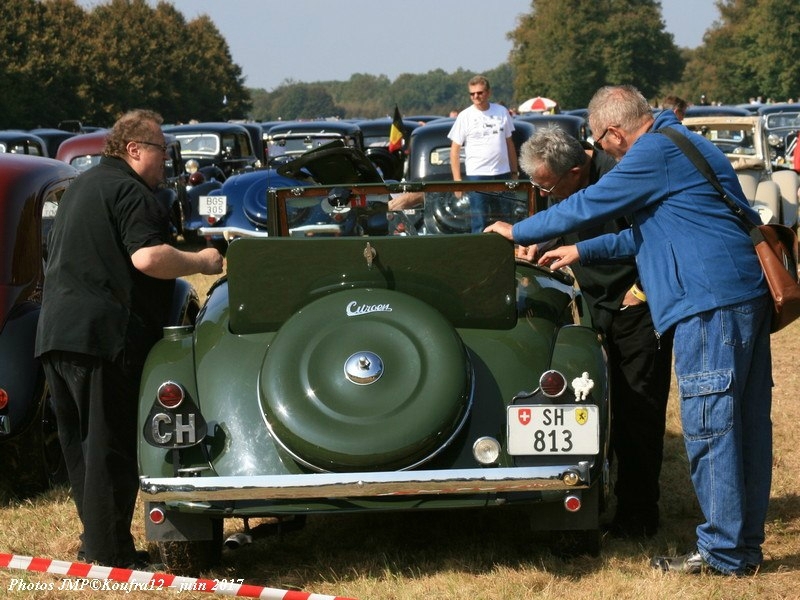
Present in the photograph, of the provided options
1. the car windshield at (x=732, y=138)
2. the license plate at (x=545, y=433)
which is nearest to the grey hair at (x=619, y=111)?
the license plate at (x=545, y=433)

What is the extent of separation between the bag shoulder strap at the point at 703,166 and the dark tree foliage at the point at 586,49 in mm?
104593

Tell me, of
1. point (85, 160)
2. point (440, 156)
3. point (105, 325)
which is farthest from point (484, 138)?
point (85, 160)

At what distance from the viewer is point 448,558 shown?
5.42 metres

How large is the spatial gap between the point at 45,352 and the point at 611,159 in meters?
2.67

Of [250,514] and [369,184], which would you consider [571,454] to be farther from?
[369,184]

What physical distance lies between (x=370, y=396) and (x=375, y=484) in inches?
14.2

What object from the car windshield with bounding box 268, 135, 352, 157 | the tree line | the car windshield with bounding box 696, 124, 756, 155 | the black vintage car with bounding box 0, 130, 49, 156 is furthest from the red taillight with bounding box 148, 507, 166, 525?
the tree line

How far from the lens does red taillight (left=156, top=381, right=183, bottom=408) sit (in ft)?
16.4

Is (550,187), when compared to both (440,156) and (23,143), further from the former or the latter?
(23,143)

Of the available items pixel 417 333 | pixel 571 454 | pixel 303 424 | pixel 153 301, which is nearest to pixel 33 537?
pixel 153 301

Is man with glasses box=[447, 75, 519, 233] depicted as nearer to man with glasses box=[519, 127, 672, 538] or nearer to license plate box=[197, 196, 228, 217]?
license plate box=[197, 196, 228, 217]

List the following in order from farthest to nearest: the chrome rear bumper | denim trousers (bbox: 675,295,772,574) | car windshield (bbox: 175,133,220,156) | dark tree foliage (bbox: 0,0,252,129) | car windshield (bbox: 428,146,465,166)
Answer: dark tree foliage (bbox: 0,0,252,129)
car windshield (bbox: 175,133,220,156)
car windshield (bbox: 428,146,465,166)
denim trousers (bbox: 675,295,772,574)
the chrome rear bumper

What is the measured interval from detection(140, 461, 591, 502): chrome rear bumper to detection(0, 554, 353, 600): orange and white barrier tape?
1.16 feet

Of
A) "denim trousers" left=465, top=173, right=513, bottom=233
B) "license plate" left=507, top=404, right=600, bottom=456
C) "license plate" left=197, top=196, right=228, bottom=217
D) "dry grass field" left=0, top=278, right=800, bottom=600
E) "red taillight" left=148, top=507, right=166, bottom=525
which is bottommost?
"dry grass field" left=0, top=278, right=800, bottom=600
